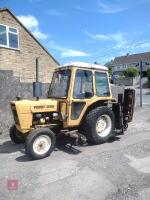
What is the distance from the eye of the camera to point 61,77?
8391 mm

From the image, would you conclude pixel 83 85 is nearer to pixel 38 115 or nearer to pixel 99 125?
pixel 99 125

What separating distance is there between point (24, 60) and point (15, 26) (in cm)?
230

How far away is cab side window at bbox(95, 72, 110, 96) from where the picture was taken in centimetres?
853

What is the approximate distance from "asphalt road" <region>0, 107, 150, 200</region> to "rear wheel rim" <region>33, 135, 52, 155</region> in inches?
9.8

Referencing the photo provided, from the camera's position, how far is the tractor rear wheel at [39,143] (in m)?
7.04

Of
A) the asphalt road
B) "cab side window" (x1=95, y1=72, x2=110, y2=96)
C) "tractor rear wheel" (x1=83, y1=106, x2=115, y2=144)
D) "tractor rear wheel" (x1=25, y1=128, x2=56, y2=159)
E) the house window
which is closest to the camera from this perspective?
Result: the asphalt road

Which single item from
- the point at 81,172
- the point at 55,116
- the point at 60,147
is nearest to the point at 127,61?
the point at 60,147

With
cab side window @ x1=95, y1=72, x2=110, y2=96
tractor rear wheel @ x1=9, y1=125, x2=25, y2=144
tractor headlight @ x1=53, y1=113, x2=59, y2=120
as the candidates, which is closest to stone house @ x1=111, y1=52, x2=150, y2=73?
cab side window @ x1=95, y1=72, x2=110, y2=96

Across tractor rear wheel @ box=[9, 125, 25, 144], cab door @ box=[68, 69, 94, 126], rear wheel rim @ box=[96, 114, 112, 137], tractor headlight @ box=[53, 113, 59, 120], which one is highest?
cab door @ box=[68, 69, 94, 126]

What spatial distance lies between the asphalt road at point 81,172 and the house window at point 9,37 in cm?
1032

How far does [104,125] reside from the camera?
8.87 meters

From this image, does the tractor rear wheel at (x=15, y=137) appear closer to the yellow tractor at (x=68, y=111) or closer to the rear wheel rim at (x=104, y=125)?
the yellow tractor at (x=68, y=111)

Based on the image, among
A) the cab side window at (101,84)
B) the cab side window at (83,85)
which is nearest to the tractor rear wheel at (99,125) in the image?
the cab side window at (101,84)

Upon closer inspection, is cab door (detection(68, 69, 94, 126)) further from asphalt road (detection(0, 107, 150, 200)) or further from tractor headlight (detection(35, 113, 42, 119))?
asphalt road (detection(0, 107, 150, 200))
